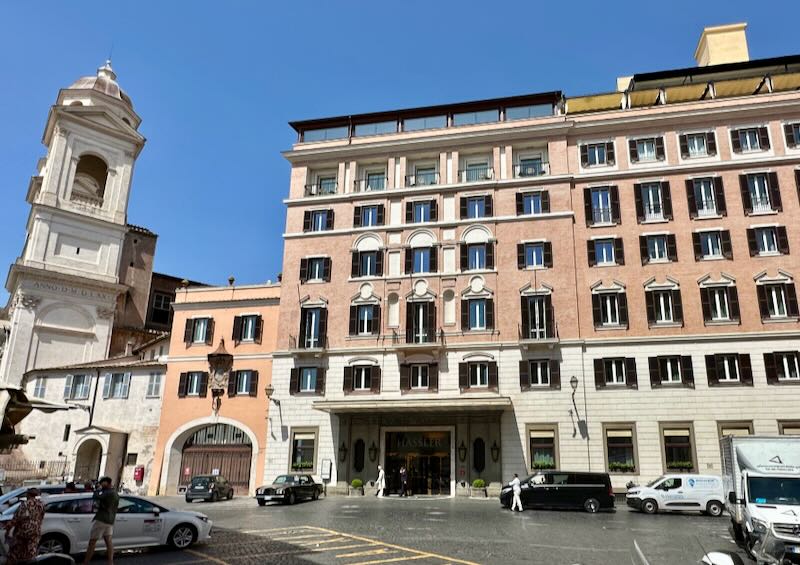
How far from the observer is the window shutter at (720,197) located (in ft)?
111

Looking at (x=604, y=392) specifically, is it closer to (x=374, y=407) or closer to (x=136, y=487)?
(x=374, y=407)

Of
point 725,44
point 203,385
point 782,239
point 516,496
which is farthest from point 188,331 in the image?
point 725,44

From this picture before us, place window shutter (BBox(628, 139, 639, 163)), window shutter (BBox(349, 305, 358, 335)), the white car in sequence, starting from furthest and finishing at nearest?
window shutter (BBox(349, 305, 358, 335)) → window shutter (BBox(628, 139, 639, 163)) → the white car

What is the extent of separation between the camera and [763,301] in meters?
31.7

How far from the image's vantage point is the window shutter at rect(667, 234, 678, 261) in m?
33.7

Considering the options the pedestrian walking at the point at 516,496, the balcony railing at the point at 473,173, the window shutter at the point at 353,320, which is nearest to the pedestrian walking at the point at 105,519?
the pedestrian walking at the point at 516,496

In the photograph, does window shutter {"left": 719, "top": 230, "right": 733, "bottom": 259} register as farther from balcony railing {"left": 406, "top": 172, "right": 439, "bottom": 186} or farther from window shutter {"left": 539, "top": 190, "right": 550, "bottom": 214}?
balcony railing {"left": 406, "top": 172, "right": 439, "bottom": 186}

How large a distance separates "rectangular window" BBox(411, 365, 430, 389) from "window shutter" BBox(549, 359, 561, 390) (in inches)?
274

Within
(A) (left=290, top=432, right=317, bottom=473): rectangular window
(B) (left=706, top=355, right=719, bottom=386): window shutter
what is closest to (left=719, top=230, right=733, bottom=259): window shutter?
(B) (left=706, top=355, right=719, bottom=386): window shutter

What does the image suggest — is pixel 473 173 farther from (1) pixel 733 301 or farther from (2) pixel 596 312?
(1) pixel 733 301

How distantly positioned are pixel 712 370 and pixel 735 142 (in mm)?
13702

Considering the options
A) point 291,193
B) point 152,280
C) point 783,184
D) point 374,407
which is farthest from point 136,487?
point 783,184

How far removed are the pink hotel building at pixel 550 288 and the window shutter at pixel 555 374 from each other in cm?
8

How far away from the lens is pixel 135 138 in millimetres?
56062
